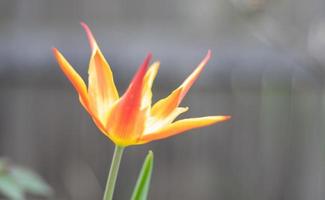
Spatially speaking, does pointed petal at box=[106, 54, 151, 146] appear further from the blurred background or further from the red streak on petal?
the blurred background

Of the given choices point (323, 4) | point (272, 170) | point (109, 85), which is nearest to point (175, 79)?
point (272, 170)

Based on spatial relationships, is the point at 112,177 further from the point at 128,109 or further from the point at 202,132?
the point at 202,132

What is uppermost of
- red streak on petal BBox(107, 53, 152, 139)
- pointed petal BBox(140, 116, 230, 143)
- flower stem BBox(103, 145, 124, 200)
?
red streak on petal BBox(107, 53, 152, 139)

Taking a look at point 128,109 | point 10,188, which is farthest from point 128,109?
point 10,188

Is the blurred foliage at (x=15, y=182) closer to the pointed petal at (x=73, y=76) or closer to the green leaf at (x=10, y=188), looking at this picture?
the green leaf at (x=10, y=188)

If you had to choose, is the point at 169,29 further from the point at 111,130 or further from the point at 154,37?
the point at 111,130

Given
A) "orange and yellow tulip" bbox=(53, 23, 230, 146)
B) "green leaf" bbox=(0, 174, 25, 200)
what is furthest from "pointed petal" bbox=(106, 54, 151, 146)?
"green leaf" bbox=(0, 174, 25, 200)
